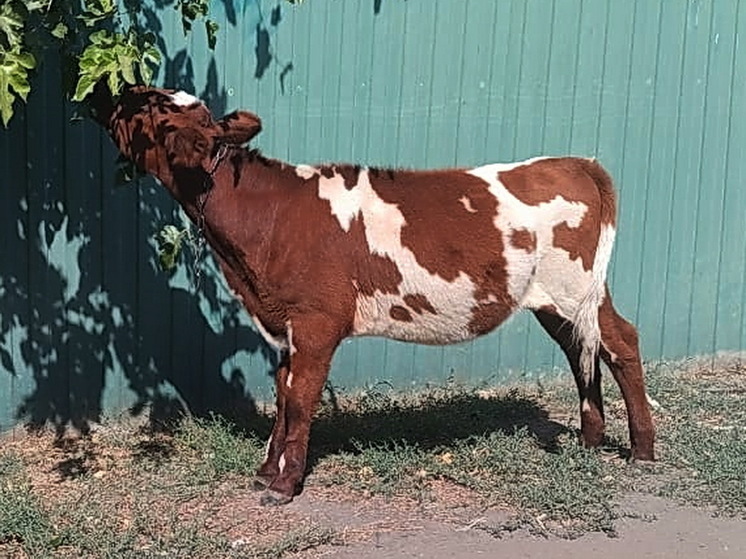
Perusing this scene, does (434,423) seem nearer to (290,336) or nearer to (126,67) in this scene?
(290,336)

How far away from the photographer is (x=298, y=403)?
5.44m

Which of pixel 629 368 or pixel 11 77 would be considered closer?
pixel 11 77

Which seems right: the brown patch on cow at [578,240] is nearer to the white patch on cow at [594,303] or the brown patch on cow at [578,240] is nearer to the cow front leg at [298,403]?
the white patch on cow at [594,303]

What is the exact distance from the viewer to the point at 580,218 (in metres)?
5.71

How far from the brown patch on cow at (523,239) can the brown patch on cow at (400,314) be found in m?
0.58

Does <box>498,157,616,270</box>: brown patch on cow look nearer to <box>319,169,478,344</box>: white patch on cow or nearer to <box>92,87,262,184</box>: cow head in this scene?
<box>319,169,478,344</box>: white patch on cow

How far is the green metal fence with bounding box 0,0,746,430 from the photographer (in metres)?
6.16

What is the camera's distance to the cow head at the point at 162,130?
204 inches

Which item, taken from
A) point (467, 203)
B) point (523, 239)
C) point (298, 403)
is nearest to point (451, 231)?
point (467, 203)

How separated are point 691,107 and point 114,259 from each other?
A: 12.1 feet

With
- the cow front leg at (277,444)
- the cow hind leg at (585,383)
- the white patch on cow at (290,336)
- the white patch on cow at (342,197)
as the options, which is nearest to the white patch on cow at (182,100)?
the white patch on cow at (342,197)

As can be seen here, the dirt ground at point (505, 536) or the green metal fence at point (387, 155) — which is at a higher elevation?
the green metal fence at point (387, 155)

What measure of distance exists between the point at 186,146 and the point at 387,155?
6.27 ft

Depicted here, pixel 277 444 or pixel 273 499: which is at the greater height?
pixel 277 444
